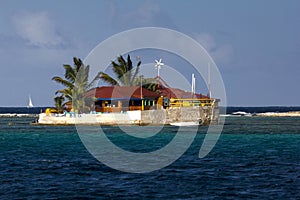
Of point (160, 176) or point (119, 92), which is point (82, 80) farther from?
point (160, 176)

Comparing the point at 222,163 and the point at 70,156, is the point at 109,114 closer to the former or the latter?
the point at 70,156

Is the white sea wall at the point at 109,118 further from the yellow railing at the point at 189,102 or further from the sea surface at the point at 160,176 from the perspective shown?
the sea surface at the point at 160,176

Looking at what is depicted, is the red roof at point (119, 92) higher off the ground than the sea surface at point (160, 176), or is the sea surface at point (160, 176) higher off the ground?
the red roof at point (119, 92)

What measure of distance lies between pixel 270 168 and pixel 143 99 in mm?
61559

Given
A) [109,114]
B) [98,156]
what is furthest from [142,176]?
[109,114]

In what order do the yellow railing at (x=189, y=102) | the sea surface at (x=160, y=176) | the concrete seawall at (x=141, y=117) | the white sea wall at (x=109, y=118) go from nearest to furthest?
the sea surface at (x=160, y=176) → the white sea wall at (x=109, y=118) → the concrete seawall at (x=141, y=117) → the yellow railing at (x=189, y=102)

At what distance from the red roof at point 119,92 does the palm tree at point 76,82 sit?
168cm

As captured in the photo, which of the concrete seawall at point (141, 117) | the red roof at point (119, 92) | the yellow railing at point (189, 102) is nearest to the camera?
the concrete seawall at point (141, 117)

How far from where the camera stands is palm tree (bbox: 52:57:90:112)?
101938 millimetres

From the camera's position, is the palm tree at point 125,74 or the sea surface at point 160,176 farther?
the palm tree at point 125,74

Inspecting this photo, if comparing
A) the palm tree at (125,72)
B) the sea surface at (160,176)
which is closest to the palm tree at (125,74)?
the palm tree at (125,72)

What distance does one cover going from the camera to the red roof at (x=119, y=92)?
100m

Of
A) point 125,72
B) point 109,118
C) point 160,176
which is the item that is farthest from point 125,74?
point 160,176

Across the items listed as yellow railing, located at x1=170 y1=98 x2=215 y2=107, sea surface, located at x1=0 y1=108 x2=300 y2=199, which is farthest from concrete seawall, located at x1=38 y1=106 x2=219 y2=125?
sea surface, located at x1=0 y1=108 x2=300 y2=199
